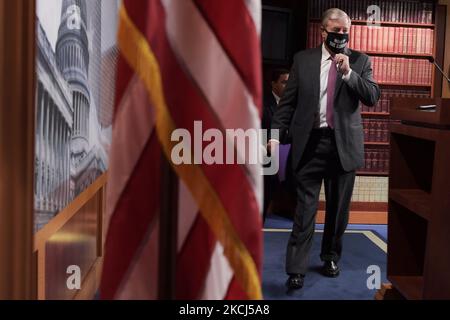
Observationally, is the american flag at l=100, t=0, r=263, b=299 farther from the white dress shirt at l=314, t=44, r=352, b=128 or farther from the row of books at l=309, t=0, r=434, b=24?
the row of books at l=309, t=0, r=434, b=24

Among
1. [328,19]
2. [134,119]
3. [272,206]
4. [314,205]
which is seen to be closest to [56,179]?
[134,119]

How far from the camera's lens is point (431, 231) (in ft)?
6.54

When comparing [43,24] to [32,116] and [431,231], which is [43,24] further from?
[431,231]

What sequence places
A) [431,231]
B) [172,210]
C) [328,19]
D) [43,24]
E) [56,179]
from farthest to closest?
[328,19] < [431,231] < [56,179] < [43,24] < [172,210]

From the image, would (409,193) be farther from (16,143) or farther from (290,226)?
(290,226)

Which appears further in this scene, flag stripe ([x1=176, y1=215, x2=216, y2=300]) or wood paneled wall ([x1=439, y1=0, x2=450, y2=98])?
wood paneled wall ([x1=439, y1=0, x2=450, y2=98])

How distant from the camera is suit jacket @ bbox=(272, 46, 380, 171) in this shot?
2.68 metres

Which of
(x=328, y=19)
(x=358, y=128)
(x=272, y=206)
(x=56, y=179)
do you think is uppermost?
(x=328, y=19)

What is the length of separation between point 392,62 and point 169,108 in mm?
4191

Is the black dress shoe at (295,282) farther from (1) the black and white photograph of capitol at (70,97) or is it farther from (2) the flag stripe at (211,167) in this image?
(2) the flag stripe at (211,167)

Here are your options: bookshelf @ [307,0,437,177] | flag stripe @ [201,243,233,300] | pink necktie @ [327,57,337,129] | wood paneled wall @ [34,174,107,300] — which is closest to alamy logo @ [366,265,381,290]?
pink necktie @ [327,57,337,129]

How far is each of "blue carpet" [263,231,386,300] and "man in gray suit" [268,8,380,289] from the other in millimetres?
113

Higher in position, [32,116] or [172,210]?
[32,116]
